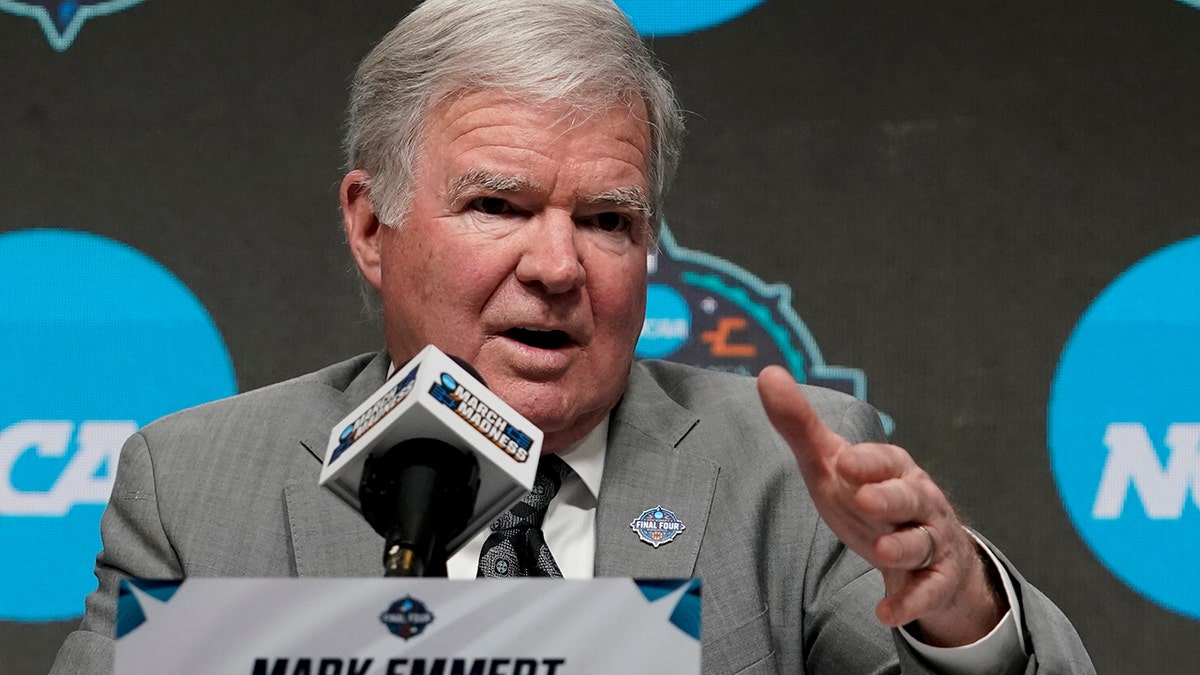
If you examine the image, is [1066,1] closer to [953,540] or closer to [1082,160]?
[1082,160]

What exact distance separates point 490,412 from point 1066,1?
1.82m

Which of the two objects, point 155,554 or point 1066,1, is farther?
point 1066,1

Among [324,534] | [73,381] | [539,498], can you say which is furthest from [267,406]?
[73,381]

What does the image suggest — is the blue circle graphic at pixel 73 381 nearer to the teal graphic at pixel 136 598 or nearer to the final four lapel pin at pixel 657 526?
the final four lapel pin at pixel 657 526

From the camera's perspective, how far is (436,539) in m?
0.96

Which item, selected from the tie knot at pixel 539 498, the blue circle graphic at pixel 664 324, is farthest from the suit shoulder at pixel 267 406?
the blue circle graphic at pixel 664 324

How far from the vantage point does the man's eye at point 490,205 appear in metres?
1.75

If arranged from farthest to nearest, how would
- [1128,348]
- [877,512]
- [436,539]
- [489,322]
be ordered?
[1128,348] → [489,322] → [877,512] → [436,539]

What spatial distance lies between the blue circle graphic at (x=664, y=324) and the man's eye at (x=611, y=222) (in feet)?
1.91

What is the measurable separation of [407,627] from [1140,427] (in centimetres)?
183

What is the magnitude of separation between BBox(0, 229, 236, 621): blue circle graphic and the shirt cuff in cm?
154

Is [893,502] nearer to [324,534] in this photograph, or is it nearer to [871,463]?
[871,463]

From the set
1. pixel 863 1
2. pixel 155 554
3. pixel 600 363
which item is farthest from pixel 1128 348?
pixel 155 554

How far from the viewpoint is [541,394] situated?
5.52 feet
